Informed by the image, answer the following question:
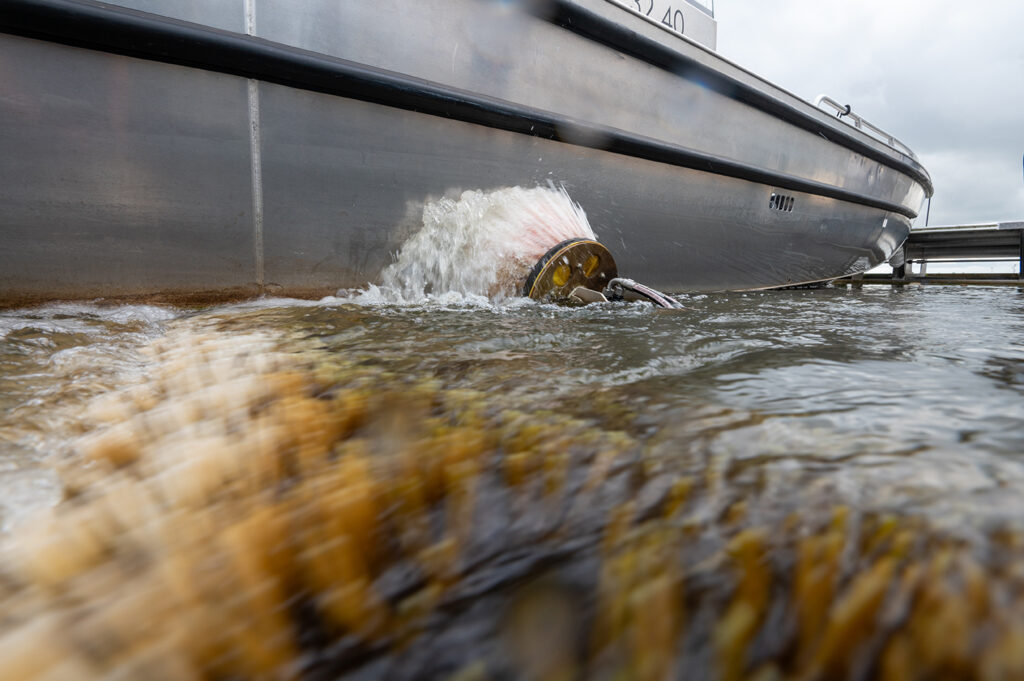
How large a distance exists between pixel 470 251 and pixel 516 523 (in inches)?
80.4

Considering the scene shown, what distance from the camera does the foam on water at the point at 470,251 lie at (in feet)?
8.13

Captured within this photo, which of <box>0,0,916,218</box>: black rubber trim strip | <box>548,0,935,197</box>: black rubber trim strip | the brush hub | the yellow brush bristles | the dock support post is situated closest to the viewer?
the yellow brush bristles

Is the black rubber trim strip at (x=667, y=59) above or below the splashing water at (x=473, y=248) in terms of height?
above

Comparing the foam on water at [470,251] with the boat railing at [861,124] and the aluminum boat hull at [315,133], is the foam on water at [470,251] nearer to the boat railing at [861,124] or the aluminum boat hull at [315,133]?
the aluminum boat hull at [315,133]

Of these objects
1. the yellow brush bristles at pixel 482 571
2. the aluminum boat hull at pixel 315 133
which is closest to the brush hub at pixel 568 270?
the aluminum boat hull at pixel 315 133

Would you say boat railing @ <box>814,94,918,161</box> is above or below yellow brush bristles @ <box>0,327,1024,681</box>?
above

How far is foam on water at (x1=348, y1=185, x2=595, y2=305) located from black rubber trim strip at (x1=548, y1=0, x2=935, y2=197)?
0.81m

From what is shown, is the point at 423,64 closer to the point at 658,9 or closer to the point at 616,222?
the point at 616,222

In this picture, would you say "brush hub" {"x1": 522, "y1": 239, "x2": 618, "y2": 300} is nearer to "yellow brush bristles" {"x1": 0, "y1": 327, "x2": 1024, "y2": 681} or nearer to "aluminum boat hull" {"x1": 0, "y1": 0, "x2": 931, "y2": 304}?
"aluminum boat hull" {"x1": 0, "y1": 0, "x2": 931, "y2": 304}

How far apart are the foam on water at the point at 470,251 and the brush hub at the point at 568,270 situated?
0.13 metres

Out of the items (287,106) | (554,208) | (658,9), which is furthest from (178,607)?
(658,9)

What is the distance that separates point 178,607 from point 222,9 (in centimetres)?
212

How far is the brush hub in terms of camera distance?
8.02 feet

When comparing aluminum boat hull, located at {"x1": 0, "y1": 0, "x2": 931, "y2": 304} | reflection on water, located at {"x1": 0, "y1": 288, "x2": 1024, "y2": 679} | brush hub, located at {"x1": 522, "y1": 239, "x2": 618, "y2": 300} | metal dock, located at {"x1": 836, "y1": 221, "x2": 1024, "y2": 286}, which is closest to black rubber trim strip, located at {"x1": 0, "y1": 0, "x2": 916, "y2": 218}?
aluminum boat hull, located at {"x1": 0, "y1": 0, "x2": 931, "y2": 304}
